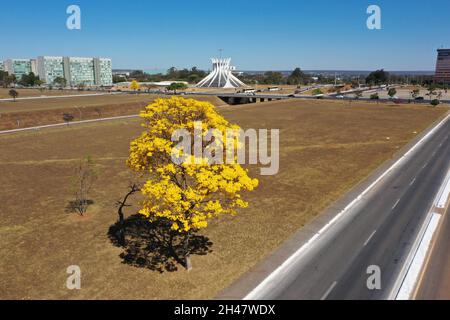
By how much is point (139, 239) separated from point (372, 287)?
17003mm

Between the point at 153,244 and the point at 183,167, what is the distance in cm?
816

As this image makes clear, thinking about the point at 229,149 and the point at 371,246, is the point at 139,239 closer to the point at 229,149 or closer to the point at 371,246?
the point at 229,149

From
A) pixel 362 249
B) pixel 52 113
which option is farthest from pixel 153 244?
pixel 52 113

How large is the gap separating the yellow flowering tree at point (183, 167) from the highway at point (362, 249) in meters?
5.74

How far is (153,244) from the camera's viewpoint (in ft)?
86.2

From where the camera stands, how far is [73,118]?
3656 inches

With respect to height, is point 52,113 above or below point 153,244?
above

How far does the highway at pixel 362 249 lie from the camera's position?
809 inches

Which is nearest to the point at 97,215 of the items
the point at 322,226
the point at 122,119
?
the point at 322,226

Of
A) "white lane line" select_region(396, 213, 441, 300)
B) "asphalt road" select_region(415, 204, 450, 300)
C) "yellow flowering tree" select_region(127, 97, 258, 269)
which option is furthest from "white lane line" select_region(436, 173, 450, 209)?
"yellow flowering tree" select_region(127, 97, 258, 269)

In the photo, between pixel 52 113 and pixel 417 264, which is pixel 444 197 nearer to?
pixel 417 264

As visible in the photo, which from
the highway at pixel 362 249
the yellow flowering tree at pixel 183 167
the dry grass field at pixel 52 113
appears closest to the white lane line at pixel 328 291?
the highway at pixel 362 249

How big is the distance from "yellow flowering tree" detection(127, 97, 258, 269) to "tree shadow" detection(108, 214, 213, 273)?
6.94 feet

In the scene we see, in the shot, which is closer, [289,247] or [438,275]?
[438,275]
